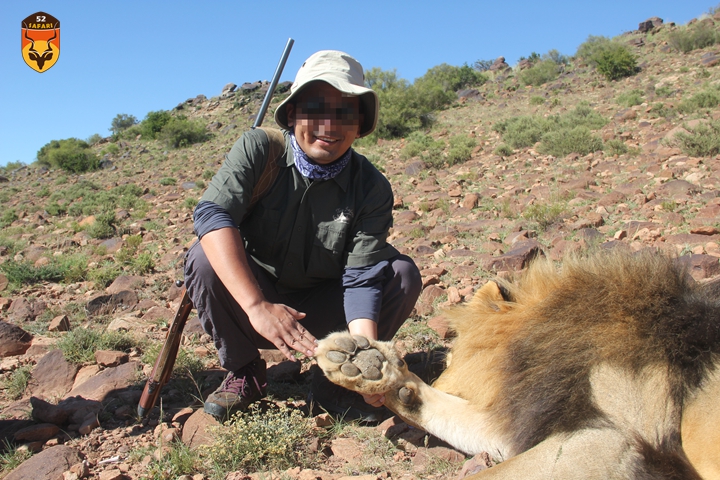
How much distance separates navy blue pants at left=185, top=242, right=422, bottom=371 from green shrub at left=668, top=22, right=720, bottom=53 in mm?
23893

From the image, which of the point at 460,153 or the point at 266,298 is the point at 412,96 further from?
the point at 266,298

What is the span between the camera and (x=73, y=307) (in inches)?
193

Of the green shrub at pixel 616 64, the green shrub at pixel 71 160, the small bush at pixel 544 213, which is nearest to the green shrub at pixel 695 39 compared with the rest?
the green shrub at pixel 616 64

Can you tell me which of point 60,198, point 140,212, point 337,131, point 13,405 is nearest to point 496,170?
point 140,212

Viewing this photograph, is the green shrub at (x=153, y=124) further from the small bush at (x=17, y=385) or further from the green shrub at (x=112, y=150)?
the small bush at (x=17, y=385)

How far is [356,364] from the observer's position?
224cm

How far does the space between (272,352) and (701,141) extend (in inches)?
300

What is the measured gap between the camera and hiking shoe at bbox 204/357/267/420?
107 inches

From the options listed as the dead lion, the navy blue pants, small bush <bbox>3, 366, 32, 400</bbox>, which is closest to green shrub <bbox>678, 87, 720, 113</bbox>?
the navy blue pants

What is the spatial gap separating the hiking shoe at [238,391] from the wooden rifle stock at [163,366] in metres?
0.28

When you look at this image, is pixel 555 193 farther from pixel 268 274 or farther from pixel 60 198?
pixel 60 198

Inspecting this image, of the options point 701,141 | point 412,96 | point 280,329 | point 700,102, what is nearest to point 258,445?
point 280,329

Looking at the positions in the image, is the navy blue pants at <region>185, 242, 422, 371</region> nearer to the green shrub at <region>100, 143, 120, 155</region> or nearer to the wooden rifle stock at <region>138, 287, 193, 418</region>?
the wooden rifle stock at <region>138, 287, 193, 418</region>

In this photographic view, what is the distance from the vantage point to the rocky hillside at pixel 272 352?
8.06 ft
